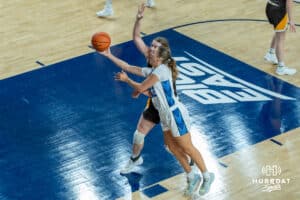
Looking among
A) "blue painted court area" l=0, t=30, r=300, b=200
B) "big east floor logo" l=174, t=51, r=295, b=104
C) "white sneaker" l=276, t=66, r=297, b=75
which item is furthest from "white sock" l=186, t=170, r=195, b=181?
"white sneaker" l=276, t=66, r=297, b=75

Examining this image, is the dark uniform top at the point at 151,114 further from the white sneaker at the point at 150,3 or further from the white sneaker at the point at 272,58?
the white sneaker at the point at 150,3

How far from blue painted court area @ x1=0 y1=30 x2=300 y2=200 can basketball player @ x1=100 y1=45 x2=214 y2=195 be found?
3.09 feet

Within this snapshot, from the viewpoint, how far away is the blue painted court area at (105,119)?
9984 millimetres

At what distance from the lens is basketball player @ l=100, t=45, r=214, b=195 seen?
349 inches

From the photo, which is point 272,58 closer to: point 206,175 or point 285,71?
point 285,71

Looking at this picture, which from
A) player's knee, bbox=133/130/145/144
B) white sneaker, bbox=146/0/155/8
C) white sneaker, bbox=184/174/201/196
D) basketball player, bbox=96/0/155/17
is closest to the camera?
white sneaker, bbox=184/174/201/196

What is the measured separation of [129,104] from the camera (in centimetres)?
1170

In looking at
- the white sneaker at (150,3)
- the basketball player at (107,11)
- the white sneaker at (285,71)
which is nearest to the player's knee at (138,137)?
the white sneaker at (285,71)

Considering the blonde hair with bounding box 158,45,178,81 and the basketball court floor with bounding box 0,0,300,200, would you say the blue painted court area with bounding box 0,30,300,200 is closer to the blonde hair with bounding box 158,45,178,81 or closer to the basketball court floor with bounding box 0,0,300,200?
the basketball court floor with bounding box 0,0,300,200

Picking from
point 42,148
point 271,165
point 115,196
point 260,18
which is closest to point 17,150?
point 42,148

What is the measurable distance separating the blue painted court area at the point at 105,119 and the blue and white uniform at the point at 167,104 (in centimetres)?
107

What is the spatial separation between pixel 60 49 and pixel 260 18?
3.56 m

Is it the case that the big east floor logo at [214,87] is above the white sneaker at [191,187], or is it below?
above

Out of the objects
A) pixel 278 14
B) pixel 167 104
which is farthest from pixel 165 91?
pixel 278 14
